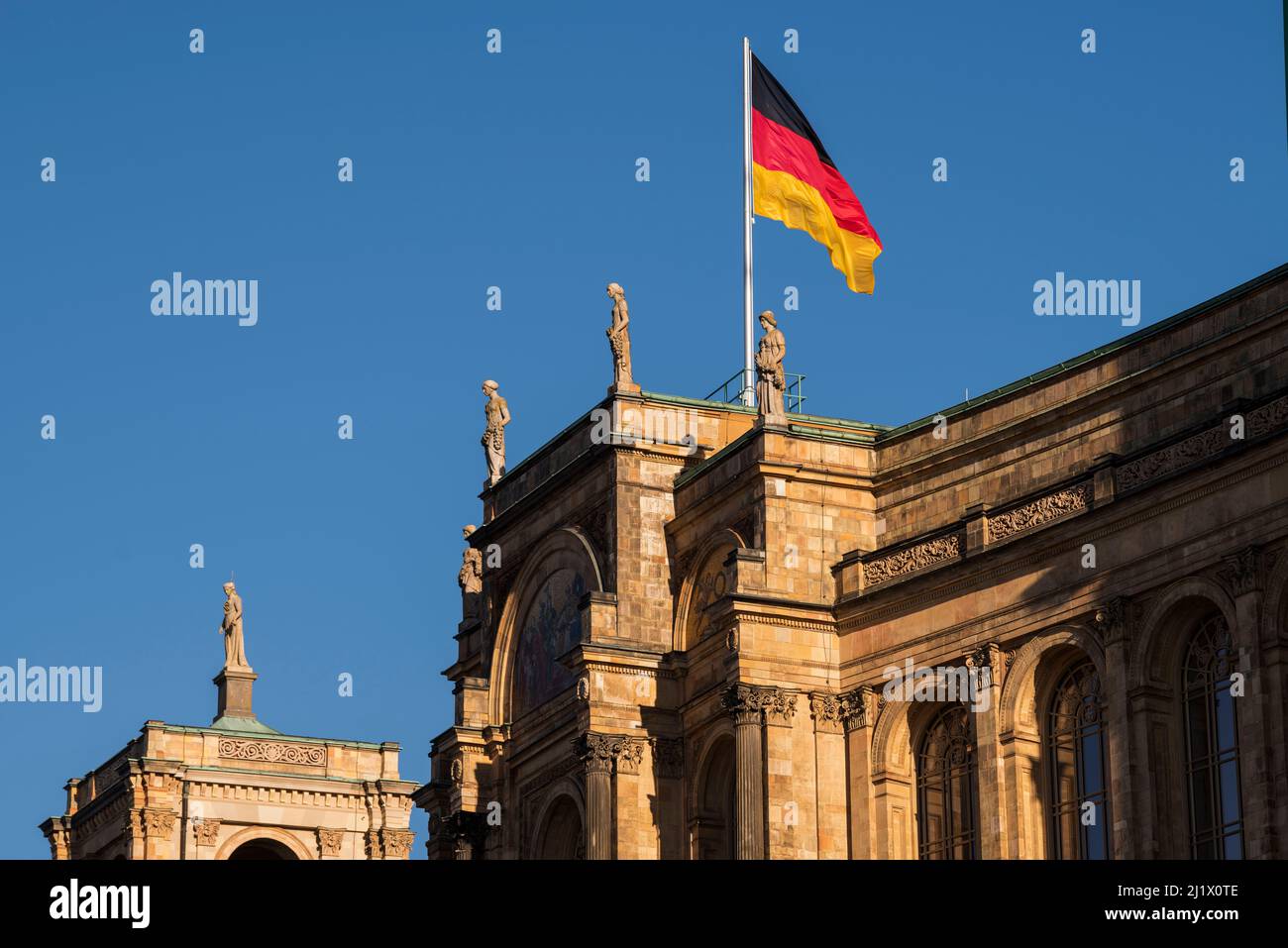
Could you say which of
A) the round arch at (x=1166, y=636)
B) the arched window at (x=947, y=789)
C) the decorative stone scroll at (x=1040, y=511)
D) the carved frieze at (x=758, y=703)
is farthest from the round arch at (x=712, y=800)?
the round arch at (x=1166, y=636)

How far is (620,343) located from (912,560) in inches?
434

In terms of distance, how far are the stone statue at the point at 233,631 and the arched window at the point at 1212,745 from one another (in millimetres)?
50860

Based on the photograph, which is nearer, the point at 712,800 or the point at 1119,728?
the point at 1119,728

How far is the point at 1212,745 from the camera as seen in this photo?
195ft

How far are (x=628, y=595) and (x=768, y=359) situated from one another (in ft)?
21.9

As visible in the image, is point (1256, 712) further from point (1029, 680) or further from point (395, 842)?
point (395, 842)

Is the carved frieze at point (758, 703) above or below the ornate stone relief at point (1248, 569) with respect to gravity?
below

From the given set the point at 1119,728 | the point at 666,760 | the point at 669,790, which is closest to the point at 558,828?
the point at 669,790

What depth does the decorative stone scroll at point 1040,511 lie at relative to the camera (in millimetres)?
62500

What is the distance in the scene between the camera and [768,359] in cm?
7050

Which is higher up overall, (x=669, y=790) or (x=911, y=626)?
(x=911, y=626)

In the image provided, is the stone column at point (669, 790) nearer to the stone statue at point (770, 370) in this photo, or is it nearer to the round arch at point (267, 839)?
the stone statue at point (770, 370)

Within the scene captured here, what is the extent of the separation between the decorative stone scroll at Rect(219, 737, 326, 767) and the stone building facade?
3cm
